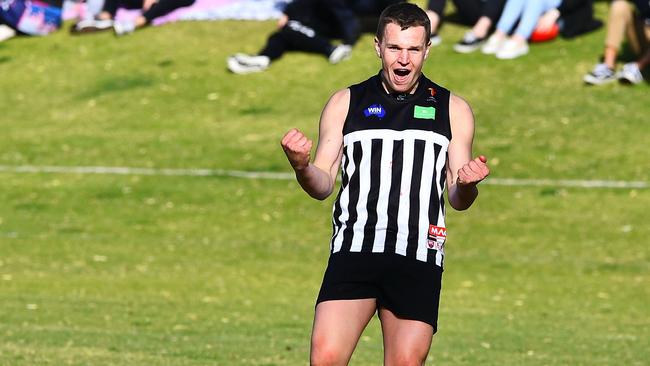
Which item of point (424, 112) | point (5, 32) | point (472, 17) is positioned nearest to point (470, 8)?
point (472, 17)

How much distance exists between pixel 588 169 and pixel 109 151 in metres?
6.66

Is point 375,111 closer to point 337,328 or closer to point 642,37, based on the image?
point 337,328

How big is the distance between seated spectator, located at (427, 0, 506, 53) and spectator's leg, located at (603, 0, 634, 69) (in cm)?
196

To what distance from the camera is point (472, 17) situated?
21.2m

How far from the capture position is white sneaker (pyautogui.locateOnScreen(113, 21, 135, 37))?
894 inches

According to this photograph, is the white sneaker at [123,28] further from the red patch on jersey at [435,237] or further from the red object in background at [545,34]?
the red patch on jersey at [435,237]

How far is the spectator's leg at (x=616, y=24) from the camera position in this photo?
728 inches

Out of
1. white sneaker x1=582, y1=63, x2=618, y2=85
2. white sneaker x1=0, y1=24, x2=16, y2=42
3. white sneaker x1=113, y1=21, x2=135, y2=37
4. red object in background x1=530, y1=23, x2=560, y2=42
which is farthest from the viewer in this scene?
white sneaker x1=0, y1=24, x2=16, y2=42

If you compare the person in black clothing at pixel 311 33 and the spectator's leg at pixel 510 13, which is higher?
the spectator's leg at pixel 510 13

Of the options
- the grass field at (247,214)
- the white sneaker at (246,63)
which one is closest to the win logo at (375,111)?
the grass field at (247,214)

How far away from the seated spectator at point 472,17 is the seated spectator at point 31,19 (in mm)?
6925

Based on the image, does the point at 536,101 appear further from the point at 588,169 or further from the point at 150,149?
the point at 150,149

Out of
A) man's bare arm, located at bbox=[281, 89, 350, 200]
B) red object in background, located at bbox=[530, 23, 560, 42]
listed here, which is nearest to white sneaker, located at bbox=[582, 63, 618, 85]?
red object in background, located at bbox=[530, 23, 560, 42]

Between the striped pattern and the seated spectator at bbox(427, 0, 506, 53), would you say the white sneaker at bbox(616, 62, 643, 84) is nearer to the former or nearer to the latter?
the seated spectator at bbox(427, 0, 506, 53)
